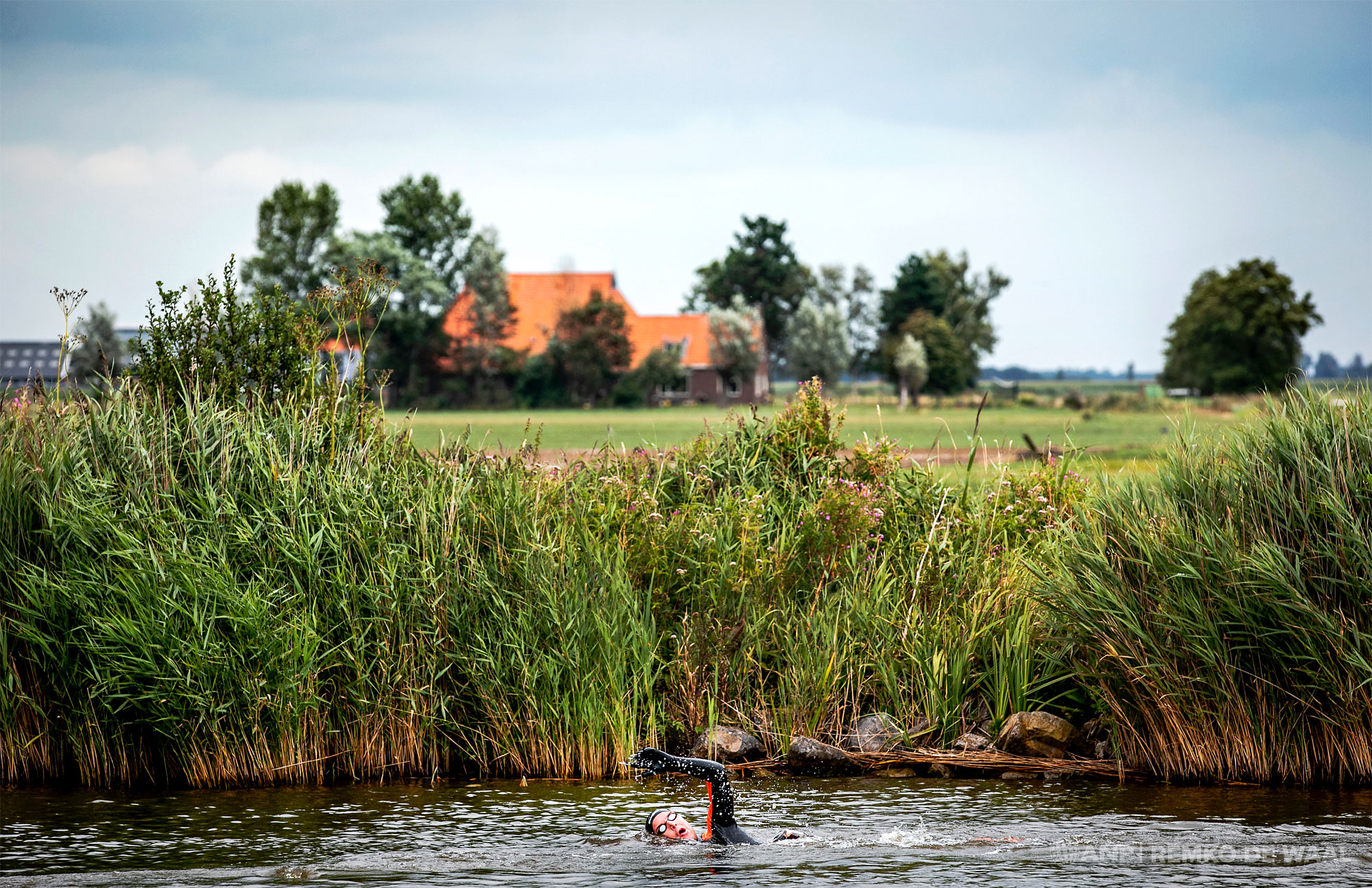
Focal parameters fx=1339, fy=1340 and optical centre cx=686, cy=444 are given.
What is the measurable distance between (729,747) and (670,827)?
2.82 metres

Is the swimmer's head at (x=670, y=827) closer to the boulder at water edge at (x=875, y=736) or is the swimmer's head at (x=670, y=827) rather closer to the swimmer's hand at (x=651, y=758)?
the swimmer's hand at (x=651, y=758)

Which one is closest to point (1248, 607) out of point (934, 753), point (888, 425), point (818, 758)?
point (934, 753)

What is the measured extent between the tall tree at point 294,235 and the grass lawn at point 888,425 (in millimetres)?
13208

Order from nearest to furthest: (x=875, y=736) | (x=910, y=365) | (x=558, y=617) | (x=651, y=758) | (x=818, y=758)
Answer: (x=651, y=758), (x=558, y=617), (x=818, y=758), (x=875, y=736), (x=910, y=365)

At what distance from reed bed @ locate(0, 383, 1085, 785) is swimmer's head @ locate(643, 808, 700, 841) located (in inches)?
93.3

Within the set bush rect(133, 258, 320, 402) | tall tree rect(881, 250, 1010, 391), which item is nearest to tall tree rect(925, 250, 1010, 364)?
tall tree rect(881, 250, 1010, 391)

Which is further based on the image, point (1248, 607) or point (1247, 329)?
point (1247, 329)

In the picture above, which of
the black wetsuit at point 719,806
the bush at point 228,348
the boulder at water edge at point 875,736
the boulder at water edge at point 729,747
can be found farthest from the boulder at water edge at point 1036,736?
the bush at point 228,348

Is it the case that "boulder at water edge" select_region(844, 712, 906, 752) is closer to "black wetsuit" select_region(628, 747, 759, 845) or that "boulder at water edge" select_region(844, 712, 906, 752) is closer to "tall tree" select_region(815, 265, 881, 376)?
"black wetsuit" select_region(628, 747, 759, 845)

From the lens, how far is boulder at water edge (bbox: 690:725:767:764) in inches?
490

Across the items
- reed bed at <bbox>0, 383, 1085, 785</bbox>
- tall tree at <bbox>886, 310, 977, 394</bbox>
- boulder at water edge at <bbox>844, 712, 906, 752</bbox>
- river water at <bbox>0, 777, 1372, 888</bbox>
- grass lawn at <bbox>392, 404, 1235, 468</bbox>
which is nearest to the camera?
river water at <bbox>0, 777, 1372, 888</bbox>

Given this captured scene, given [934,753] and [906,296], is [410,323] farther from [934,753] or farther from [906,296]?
[934,753]

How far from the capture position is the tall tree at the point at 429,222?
9319 cm

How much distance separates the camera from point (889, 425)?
65.8 m
